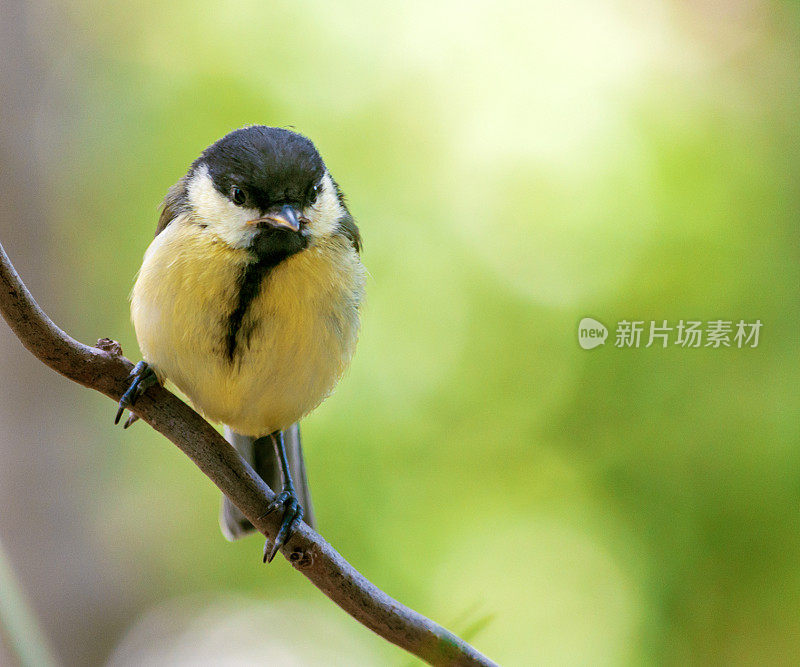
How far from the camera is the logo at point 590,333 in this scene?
158 centimetres

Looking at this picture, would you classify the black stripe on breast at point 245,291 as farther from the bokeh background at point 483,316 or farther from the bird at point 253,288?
the bokeh background at point 483,316

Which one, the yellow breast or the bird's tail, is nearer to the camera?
the yellow breast

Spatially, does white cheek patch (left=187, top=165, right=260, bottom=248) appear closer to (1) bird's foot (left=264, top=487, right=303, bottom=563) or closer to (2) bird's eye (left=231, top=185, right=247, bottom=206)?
(2) bird's eye (left=231, top=185, right=247, bottom=206)

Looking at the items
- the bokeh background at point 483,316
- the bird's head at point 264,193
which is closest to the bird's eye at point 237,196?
the bird's head at point 264,193

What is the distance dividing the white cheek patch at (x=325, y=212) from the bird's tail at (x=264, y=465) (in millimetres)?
303

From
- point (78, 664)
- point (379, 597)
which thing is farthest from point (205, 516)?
point (379, 597)

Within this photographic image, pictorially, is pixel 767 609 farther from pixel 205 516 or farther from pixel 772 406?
pixel 205 516

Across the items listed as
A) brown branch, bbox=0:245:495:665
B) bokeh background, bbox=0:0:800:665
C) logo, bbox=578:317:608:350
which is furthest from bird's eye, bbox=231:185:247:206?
logo, bbox=578:317:608:350

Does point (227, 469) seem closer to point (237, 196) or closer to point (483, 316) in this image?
point (237, 196)

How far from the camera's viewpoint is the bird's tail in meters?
0.98

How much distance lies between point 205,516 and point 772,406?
1.30 meters

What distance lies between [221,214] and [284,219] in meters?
0.12

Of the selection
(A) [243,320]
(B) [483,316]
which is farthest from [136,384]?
(B) [483,316]

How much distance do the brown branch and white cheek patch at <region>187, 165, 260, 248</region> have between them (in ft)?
0.53
